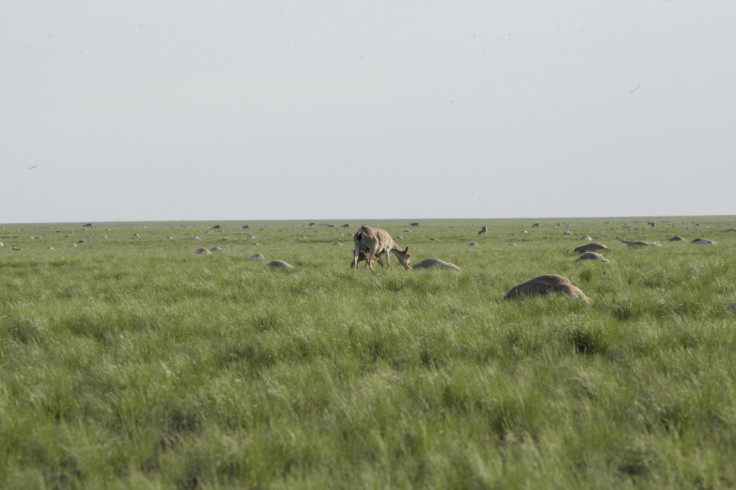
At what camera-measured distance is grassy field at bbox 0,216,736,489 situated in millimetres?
3191

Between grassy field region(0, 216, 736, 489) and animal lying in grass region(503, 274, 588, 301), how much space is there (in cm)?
46

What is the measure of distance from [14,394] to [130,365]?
95 centimetres

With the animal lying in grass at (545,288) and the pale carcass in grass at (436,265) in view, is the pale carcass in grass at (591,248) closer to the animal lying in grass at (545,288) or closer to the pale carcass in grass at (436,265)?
the pale carcass in grass at (436,265)

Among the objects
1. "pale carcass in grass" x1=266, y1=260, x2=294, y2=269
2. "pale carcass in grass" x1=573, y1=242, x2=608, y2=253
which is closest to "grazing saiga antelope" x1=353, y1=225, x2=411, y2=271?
"pale carcass in grass" x1=266, y1=260, x2=294, y2=269

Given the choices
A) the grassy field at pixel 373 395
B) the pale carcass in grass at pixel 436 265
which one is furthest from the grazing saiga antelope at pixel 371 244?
the grassy field at pixel 373 395

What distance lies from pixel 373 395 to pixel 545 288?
5143 millimetres

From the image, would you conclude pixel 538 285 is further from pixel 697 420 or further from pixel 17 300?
pixel 17 300

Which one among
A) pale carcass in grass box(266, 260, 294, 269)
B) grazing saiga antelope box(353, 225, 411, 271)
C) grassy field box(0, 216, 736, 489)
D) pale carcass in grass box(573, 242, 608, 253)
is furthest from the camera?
pale carcass in grass box(573, 242, 608, 253)

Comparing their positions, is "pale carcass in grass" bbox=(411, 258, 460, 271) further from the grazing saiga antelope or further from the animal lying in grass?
the animal lying in grass

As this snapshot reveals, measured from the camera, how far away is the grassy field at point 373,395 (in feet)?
10.5

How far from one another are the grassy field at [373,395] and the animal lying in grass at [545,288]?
0.46m

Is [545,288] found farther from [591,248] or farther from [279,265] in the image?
[591,248]

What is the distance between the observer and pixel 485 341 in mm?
5746

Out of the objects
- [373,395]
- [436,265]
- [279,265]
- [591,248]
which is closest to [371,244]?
[436,265]
